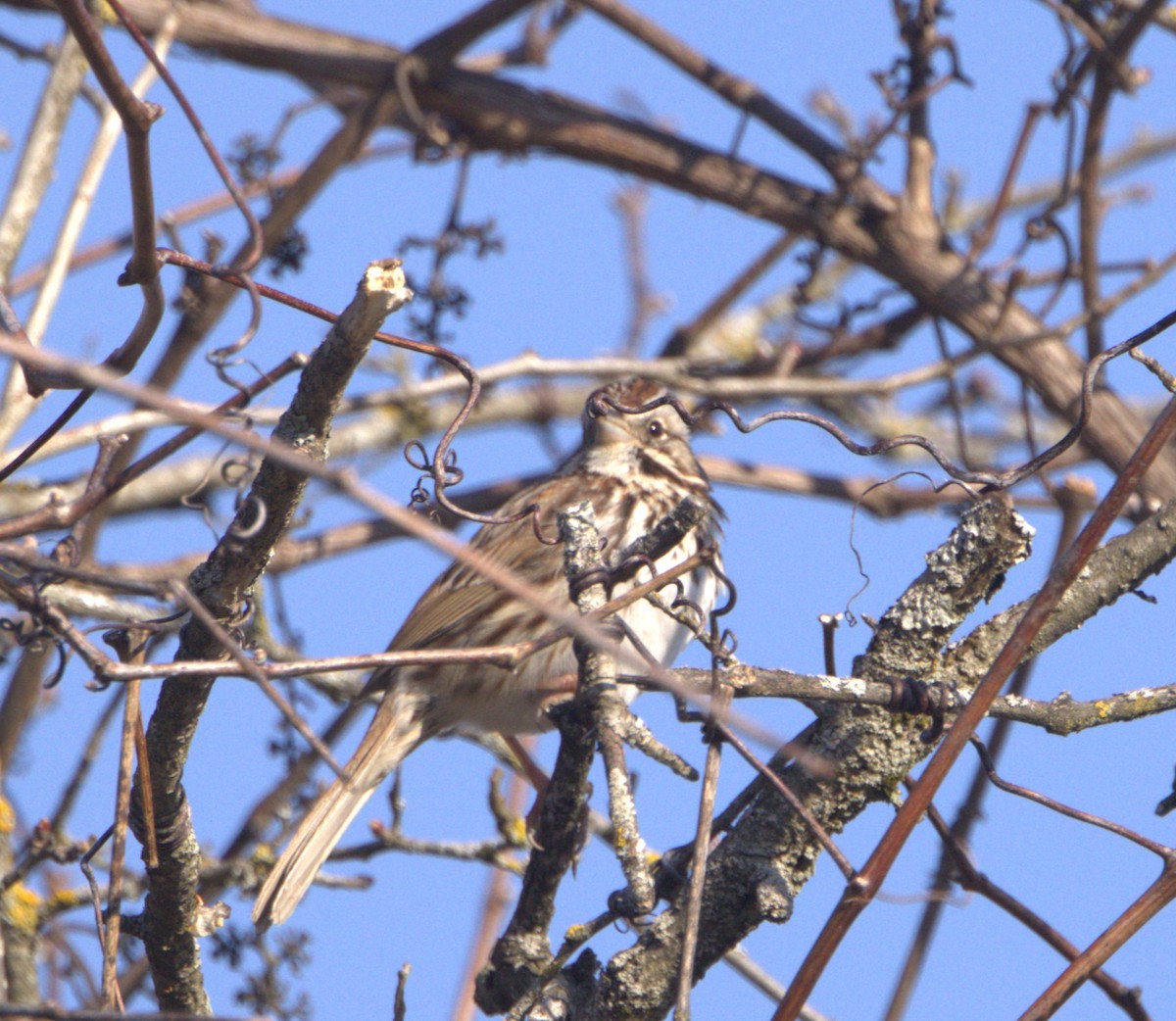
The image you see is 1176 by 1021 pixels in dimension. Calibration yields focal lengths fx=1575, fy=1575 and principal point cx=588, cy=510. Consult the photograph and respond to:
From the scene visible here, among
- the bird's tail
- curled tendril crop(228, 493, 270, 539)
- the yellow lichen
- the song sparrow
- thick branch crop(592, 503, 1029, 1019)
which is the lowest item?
thick branch crop(592, 503, 1029, 1019)

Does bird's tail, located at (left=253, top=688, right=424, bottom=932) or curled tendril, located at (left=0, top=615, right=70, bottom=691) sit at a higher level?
bird's tail, located at (left=253, top=688, right=424, bottom=932)

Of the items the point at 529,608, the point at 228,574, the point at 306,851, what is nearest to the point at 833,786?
the point at 228,574

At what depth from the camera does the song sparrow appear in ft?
13.3

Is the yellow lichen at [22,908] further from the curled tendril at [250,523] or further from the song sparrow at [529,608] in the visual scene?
the curled tendril at [250,523]

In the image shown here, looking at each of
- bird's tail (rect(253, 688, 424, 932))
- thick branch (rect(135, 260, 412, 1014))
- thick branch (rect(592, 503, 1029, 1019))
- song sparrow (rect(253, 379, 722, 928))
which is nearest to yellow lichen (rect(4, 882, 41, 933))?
bird's tail (rect(253, 688, 424, 932))

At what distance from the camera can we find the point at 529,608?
4090 mm

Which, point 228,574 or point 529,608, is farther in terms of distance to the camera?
point 529,608

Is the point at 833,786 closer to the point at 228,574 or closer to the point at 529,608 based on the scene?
the point at 228,574

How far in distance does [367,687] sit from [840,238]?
70.9 inches

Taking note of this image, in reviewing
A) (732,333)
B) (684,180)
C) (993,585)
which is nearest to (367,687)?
(684,180)

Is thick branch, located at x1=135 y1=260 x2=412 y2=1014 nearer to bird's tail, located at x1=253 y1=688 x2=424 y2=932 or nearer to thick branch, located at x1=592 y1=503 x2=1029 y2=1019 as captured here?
thick branch, located at x1=592 y1=503 x2=1029 y2=1019

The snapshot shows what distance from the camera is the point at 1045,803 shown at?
2074mm

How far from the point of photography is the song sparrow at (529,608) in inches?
159

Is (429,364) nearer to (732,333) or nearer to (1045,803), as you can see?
(1045,803)
